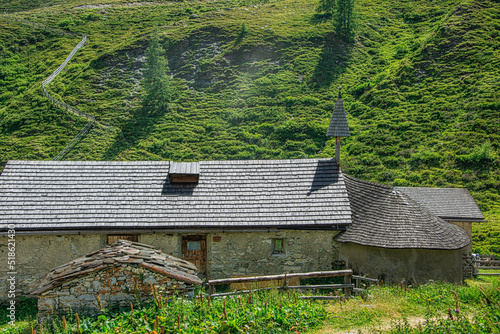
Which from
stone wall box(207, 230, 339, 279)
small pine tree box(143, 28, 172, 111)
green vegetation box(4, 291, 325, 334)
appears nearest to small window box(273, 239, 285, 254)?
stone wall box(207, 230, 339, 279)

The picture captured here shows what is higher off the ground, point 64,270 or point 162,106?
point 162,106

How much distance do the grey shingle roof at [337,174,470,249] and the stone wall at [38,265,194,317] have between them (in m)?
8.04

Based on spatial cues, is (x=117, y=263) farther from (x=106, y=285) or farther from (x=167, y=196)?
(x=167, y=196)

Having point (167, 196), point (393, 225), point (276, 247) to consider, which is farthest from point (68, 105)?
point (393, 225)

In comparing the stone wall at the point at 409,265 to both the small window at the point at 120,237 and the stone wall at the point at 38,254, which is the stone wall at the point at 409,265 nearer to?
the small window at the point at 120,237

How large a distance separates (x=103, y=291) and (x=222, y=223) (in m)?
5.96

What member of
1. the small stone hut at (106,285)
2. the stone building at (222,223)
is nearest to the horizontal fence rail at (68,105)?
the stone building at (222,223)

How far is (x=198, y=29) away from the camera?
65.5 m

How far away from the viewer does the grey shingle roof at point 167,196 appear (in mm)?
15336

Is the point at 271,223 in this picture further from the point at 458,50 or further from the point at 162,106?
the point at 458,50

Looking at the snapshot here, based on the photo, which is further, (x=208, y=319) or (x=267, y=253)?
(x=267, y=253)

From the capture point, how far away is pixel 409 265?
47.9ft

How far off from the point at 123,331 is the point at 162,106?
41.9 m

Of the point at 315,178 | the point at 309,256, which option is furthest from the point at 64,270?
the point at 315,178
